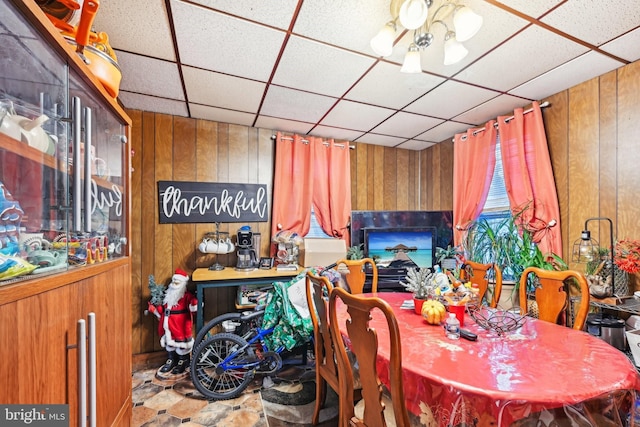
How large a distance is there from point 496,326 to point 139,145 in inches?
132

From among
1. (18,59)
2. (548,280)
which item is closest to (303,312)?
(548,280)

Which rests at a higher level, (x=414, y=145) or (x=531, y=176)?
(x=414, y=145)

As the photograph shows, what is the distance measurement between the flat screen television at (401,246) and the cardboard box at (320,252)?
33cm

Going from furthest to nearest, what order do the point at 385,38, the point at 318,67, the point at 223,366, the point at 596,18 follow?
the point at 223,366 < the point at 318,67 < the point at 596,18 < the point at 385,38

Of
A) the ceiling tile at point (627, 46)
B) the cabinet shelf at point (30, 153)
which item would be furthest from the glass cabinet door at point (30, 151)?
the ceiling tile at point (627, 46)

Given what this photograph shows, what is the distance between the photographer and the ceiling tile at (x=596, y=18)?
1.50m

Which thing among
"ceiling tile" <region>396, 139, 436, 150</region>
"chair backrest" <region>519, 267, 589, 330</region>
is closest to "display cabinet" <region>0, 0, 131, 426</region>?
"chair backrest" <region>519, 267, 589, 330</region>

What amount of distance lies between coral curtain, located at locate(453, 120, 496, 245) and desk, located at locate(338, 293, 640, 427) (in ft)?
6.50

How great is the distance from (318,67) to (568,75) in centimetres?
197

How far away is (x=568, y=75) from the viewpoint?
221cm

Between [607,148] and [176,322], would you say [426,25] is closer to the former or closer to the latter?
[607,148]

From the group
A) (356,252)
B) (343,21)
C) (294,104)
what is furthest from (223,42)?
(356,252)

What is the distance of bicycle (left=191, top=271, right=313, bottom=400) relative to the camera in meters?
2.20

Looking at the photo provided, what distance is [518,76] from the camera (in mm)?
2203
